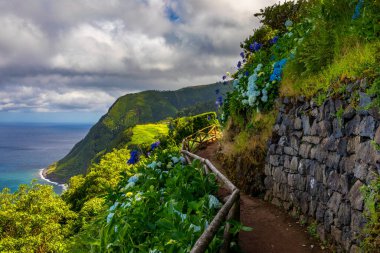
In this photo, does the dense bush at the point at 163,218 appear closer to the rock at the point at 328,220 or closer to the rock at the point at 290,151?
the rock at the point at 328,220

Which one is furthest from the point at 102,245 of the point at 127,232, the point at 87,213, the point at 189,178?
the point at 87,213

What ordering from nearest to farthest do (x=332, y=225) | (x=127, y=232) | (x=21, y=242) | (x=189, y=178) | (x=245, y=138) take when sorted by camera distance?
(x=127, y=232)
(x=332, y=225)
(x=189, y=178)
(x=245, y=138)
(x=21, y=242)

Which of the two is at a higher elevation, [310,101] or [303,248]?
[310,101]

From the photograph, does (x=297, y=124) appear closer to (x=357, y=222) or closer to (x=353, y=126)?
(x=353, y=126)

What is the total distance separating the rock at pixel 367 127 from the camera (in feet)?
17.7

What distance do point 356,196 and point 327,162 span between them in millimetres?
1363

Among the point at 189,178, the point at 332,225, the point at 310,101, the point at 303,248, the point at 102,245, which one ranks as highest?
the point at 310,101

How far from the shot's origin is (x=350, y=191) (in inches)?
233

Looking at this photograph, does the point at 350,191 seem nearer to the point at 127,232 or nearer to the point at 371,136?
the point at 371,136

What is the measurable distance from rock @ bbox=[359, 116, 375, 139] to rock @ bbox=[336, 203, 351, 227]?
1285 millimetres

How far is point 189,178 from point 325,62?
4.05 meters

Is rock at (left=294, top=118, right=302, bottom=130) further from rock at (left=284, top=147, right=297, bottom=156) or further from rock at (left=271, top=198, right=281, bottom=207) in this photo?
rock at (left=271, top=198, right=281, bottom=207)

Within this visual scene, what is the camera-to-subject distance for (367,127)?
5.54m

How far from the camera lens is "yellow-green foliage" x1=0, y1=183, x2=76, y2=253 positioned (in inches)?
1021
